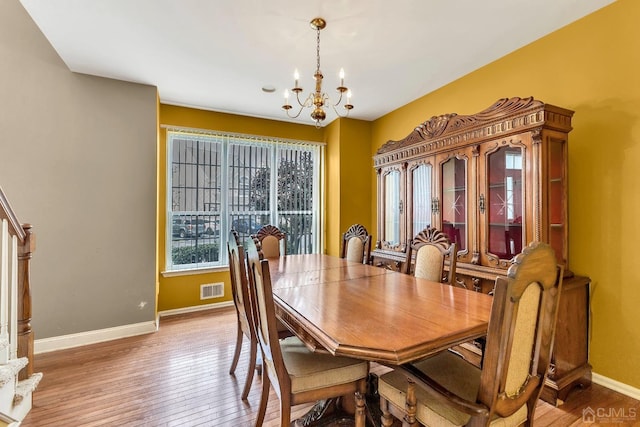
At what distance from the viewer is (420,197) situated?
3.18 m

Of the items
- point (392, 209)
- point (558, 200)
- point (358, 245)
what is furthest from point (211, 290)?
point (558, 200)

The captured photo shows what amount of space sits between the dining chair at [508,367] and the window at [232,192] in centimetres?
339

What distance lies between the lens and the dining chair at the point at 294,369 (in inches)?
55.2

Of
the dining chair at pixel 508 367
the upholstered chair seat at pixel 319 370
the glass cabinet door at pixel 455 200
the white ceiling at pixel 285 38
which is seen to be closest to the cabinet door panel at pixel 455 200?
the glass cabinet door at pixel 455 200

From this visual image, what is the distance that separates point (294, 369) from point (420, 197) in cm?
227

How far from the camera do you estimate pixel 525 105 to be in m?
2.15

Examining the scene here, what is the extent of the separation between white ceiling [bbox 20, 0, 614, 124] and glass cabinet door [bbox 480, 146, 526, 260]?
1.02m

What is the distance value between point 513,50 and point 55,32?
3890 mm

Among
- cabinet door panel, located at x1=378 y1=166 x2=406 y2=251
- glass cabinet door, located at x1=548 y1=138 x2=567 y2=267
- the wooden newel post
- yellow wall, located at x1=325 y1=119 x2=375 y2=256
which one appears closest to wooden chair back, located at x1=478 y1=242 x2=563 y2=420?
glass cabinet door, located at x1=548 y1=138 x2=567 y2=267

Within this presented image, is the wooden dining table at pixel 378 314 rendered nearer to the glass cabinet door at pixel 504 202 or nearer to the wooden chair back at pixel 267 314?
the wooden chair back at pixel 267 314

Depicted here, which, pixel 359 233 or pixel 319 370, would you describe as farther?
pixel 359 233

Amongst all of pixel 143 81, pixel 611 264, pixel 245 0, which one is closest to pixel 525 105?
pixel 611 264

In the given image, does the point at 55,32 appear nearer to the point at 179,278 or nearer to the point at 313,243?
the point at 179,278

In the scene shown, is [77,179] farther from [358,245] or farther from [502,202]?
[502,202]
